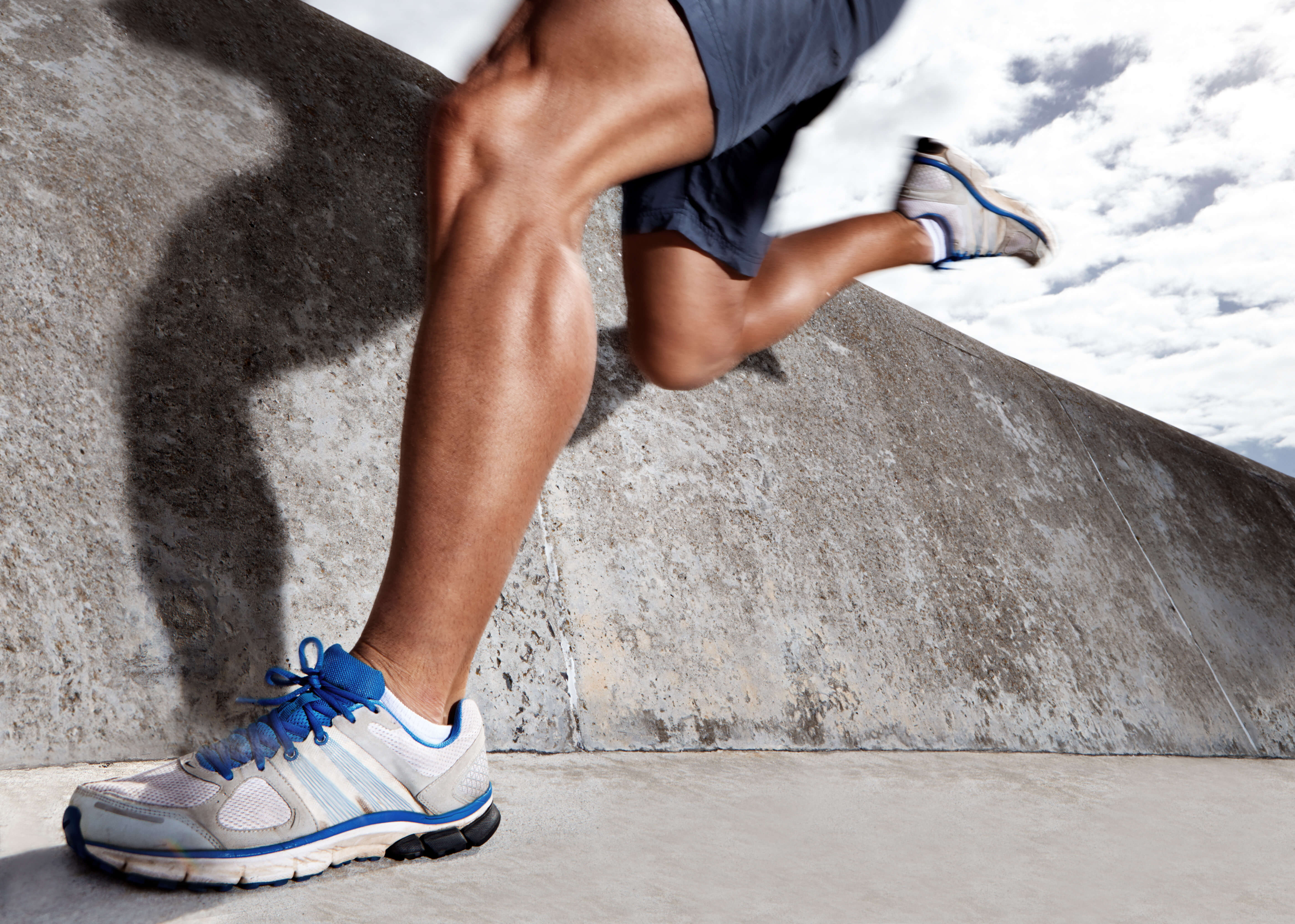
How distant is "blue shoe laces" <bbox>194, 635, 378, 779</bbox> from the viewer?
2.23 ft

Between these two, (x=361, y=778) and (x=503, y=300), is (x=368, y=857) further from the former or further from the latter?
(x=503, y=300)

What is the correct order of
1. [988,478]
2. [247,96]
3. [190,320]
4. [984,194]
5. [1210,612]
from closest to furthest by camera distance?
1. [190,320]
2. [247,96]
3. [984,194]
4. [988,478]
5. [1210,612]

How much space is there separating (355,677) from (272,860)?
148 millimetres

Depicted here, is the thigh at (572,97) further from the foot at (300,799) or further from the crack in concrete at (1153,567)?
the crack in concrete at (1153,567)

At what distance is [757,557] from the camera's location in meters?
1.57

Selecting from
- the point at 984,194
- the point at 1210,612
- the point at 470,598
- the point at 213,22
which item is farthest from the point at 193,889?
the point at 1210,612

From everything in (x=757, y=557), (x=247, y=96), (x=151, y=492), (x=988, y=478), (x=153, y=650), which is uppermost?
(x=988, y=478)

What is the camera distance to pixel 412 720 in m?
0.71

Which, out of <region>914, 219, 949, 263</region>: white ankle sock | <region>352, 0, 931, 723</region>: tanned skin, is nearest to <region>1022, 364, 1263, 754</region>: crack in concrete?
<region>914, 219, 949, 263</region>: white ankle sock

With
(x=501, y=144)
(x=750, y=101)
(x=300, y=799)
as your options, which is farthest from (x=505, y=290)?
(x=300, y=799)

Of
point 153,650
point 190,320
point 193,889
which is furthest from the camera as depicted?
point 190,320

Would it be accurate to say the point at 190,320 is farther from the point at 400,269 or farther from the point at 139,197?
the point at 400,269

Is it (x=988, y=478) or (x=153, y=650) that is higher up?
(x=988, y=478)

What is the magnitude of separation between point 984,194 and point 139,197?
1408 millimetres
